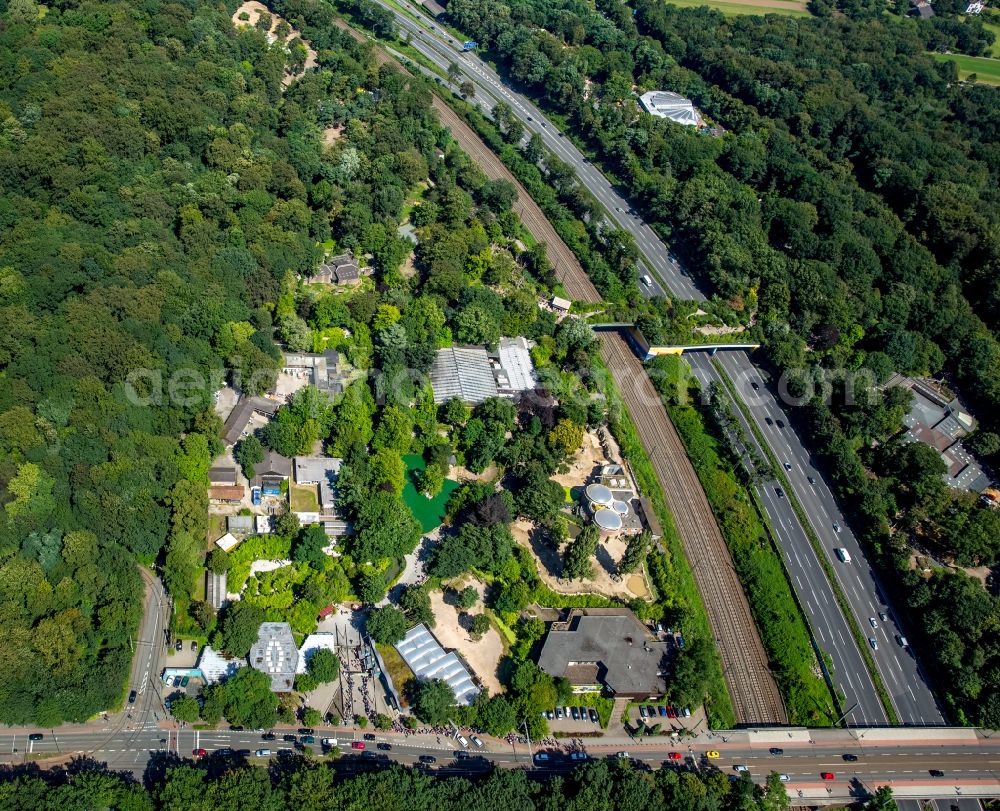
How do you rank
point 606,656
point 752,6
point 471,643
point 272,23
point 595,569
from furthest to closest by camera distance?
point 752,6
point 272,23
point 595,569
point 471,643
point 606,656

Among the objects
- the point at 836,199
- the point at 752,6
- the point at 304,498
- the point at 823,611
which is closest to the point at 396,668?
the point at 304,498

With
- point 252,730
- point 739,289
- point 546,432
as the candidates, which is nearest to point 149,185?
point 546,432

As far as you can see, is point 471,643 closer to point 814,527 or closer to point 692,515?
point 692,515

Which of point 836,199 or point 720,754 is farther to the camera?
point 836,199

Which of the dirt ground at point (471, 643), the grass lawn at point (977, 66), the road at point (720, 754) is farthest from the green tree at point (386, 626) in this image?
the grass lawn at point (977, 66)

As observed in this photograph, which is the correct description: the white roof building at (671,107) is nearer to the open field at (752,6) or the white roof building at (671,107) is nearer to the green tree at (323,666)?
the open field at (752,6)
